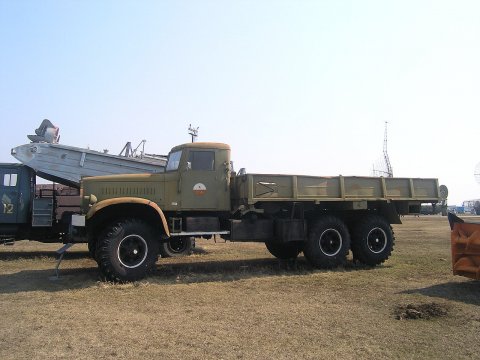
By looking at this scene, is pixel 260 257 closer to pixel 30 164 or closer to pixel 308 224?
pixel 308 224

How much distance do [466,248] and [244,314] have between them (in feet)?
14.3

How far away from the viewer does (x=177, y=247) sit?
12906 millimetres

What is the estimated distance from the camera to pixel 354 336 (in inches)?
197

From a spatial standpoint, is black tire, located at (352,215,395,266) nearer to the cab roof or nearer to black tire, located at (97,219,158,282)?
the cab roof

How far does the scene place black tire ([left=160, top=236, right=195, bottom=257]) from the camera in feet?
41.1

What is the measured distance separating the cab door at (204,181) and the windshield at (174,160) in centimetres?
21

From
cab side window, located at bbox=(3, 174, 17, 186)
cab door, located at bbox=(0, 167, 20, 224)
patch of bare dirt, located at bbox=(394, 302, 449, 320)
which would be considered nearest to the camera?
patch of bare dirt, located at bbox=(394, 302, 449, 320)

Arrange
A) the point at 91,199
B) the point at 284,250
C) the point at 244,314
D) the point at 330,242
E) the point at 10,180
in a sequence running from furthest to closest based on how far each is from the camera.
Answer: the point at 10,180
the point at 284,250
the point at 330,242
the point at 91,199
the point at 244,314

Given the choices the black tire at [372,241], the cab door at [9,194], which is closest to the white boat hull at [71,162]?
the cab door at [9,194]

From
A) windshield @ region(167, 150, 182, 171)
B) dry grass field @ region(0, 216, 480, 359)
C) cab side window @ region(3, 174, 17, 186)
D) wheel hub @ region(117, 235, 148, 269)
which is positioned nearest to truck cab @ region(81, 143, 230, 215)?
windshield @ region(167, 150, 182, 171)

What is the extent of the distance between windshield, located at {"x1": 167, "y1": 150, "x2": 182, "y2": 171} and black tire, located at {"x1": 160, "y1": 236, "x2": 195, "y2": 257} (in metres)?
3.18

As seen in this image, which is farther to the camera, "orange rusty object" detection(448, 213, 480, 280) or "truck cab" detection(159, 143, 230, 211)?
"truck cab" detection(159, 143, 230, 211)

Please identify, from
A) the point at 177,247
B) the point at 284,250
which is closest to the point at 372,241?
the point at 284,250

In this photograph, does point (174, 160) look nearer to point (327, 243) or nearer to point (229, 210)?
point (229, 210)
